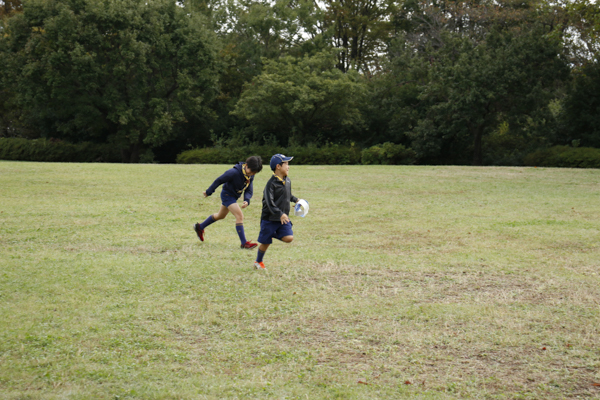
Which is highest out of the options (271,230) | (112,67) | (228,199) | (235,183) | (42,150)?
(112,67)

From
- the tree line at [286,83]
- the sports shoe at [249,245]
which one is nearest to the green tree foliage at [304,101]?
the tree line at [286,83]

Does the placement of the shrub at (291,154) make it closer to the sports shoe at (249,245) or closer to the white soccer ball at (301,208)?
the sports shoe at (249,245)

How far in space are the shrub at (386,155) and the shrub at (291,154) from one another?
1.18 m

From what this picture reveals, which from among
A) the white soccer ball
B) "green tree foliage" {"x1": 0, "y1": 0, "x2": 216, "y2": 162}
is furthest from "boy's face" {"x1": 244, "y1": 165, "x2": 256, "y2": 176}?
"green tree foliage" {"x1": 0, "y1": 0, "x2": 216, "y2": 162}

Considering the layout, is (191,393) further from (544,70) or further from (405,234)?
(544,70)

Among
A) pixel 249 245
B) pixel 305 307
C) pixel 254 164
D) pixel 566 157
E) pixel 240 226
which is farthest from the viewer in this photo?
pixel 566 157

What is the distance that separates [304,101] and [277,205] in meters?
25.8

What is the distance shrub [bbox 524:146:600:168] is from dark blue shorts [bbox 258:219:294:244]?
23082 millimetres

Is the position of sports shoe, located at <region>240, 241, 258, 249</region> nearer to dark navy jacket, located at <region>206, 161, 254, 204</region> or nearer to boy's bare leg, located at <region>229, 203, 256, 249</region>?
boy's bare leg, located at <region>229, 203, 256, 249</region>

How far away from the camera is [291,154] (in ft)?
105

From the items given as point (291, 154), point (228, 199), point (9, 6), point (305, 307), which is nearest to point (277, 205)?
point (305, 307)

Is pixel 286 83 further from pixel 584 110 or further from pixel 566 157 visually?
pixel 584 110

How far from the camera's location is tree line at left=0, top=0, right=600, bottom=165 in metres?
29.6

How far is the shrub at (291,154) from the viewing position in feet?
104
